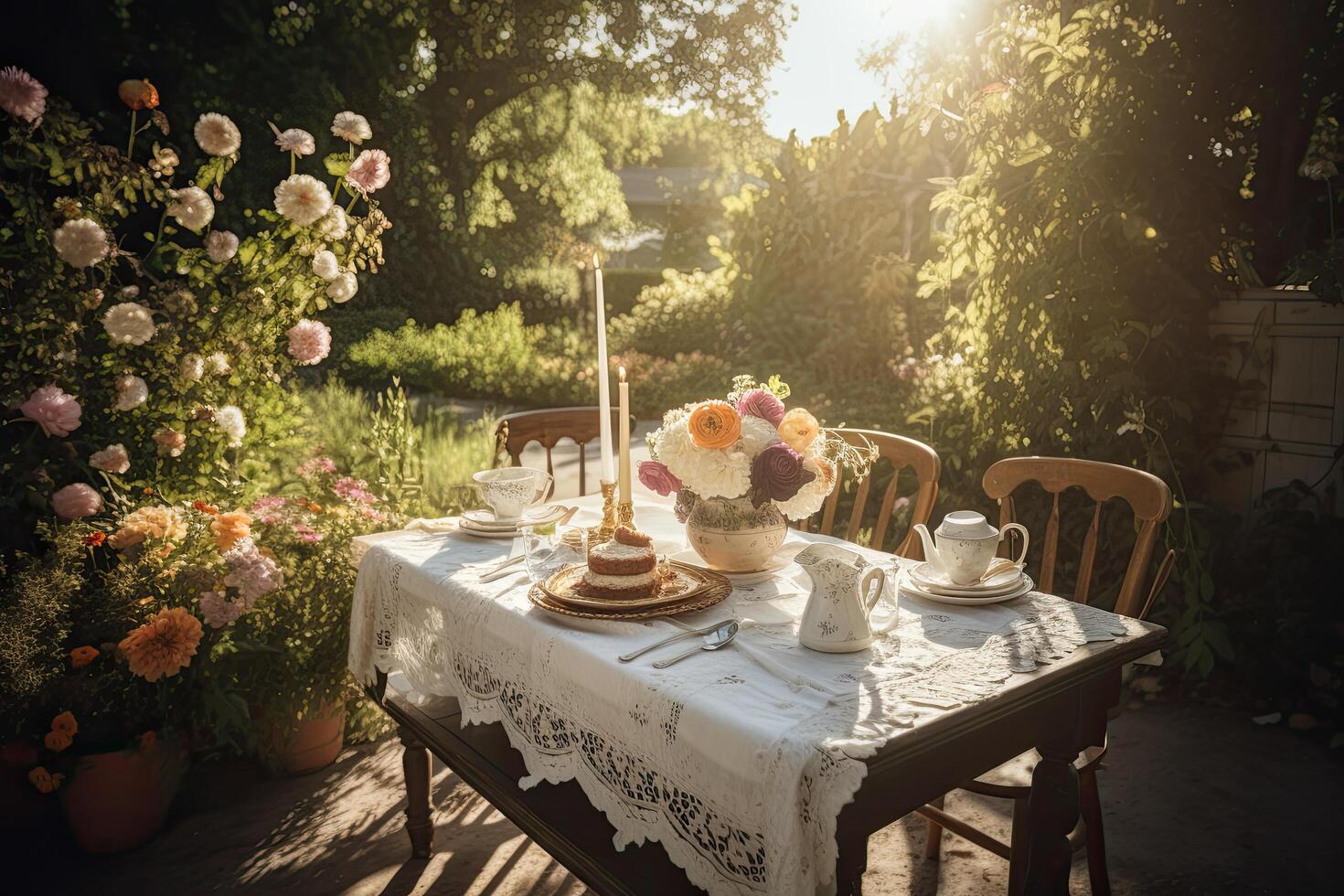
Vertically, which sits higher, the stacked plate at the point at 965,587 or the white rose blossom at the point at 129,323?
the white rose blossom at the point at 129,323

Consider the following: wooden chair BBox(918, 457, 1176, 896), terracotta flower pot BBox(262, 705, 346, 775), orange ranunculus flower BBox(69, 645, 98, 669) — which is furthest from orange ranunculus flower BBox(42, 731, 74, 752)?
wooden chair BBox(918, 457, 1176, 896)

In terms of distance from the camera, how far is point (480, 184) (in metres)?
13.2

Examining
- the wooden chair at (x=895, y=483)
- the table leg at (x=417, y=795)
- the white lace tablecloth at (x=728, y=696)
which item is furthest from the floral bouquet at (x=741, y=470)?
the table leg at (x=417, y=795)

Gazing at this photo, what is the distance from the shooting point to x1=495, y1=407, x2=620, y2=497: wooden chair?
3160mm

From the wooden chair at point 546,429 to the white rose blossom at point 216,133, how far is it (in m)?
1.33

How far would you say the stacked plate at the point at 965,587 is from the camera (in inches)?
70.8

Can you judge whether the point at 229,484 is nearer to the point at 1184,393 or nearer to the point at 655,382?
the point at 1184,393

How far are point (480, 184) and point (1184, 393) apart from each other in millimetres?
11316

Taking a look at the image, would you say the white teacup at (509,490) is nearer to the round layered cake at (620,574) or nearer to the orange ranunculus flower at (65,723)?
the round layered cake at (620,574)

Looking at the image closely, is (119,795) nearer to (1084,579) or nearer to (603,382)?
(603,382)

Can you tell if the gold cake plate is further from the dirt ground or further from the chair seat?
the dirt ground

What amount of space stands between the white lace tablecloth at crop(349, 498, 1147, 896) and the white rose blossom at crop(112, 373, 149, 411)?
1525 mm

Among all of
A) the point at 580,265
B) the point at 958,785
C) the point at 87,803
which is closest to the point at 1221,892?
the point at 958,785

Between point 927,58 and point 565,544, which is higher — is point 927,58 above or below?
above
